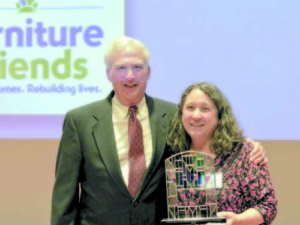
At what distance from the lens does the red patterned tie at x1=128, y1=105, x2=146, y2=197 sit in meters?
2.12

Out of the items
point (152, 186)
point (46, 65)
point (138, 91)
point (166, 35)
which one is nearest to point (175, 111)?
point (138, 91)

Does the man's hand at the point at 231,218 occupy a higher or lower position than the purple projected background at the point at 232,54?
lower

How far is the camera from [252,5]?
10.5 ft

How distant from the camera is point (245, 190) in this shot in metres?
1.97

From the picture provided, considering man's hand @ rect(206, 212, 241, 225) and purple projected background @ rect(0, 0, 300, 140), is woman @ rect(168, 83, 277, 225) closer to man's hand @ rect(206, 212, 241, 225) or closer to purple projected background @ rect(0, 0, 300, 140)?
man's hand @ rect(206, 212, 241, 225)

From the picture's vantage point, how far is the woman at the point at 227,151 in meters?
1.97

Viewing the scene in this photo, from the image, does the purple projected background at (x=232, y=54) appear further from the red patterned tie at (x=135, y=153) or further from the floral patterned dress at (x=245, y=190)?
the floral patterned dress at (x=245, y=190)

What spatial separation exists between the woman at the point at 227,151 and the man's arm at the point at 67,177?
1.39 ft

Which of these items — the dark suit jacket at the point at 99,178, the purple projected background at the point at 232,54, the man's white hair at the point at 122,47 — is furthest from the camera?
the purple projected background at the point at 232,54

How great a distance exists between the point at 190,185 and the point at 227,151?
201 mm

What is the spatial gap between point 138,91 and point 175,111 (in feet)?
0.67

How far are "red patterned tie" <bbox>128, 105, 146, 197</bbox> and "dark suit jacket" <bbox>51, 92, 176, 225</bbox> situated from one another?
30mm

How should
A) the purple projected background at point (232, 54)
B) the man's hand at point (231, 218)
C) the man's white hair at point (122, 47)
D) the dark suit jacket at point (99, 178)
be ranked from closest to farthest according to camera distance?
1. the man's hand at point (231, 218)
2. the dark suit jacket at point (99, 178)
3. the man's white hair at point (122, 47)
4. the purple projected background at point (232, 54)

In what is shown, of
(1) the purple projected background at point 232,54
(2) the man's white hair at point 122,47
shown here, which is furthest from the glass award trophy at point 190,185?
(1) the purple projected background at point 232,54
